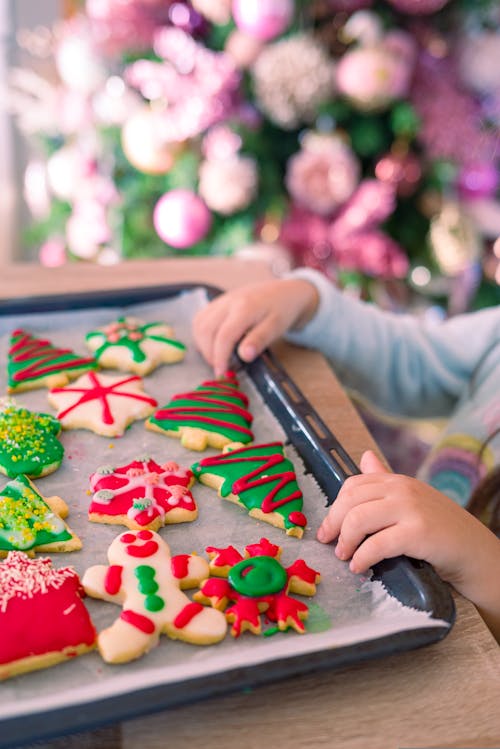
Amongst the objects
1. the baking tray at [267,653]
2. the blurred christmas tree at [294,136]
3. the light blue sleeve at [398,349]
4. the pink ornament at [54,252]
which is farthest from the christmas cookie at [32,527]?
the pink ornament at [54,252]

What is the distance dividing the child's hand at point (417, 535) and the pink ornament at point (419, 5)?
1.24 meters

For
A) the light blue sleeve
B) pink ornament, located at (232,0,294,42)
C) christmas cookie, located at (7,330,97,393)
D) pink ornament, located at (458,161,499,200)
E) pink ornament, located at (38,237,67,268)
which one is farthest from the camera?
pink ornament, located at (38,237,67,268)

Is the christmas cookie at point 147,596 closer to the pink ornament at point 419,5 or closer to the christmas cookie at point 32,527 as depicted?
the christmas cookie at point 32,527

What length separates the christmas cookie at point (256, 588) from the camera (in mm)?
544

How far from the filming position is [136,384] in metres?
0.86

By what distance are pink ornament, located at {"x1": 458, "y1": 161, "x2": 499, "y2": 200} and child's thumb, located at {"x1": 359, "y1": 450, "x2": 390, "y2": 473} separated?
4.12 ft

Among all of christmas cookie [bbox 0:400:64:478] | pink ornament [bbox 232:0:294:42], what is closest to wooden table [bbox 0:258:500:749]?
christmas cookie [bbox 0:400:64:478]

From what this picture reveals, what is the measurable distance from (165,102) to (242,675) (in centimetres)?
144

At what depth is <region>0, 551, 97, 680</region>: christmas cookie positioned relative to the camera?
499mm

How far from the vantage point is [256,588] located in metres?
0.56

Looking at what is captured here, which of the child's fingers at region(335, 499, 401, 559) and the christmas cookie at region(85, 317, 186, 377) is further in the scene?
the christmas cookie at region(85, 317, 186, 377)

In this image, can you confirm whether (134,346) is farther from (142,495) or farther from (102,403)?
(142,495)

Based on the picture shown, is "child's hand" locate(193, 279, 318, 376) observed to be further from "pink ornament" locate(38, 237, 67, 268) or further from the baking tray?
"pink ornament" locate(38, 237, 67, 268)

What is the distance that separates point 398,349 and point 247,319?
26cm
